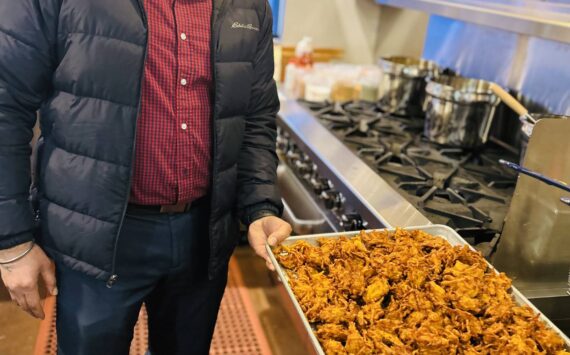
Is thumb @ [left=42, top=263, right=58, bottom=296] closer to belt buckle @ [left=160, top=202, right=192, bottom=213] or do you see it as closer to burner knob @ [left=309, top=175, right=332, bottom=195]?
belt buckle @ [left=160, top=202, right=192, bottom=213]

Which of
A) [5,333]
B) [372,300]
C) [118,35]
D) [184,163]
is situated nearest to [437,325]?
[372,300]

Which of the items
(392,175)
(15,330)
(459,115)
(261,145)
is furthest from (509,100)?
(15,330)

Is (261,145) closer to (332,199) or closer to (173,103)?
(173,103)

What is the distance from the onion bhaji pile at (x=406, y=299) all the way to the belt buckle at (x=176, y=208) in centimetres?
27

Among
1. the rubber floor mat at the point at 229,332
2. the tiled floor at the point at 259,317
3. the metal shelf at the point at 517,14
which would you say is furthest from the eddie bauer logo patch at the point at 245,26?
the rubber floor mat at the point at 229,332

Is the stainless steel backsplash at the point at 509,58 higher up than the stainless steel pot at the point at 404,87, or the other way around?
the stainless steel backsplash at the point at 509,58

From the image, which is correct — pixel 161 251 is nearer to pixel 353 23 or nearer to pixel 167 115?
pixel 167 115

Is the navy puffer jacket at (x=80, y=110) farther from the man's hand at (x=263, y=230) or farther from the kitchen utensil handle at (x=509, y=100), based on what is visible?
the kitchen utensil handle at (x=509, y=100)

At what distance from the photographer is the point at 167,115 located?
44.2 inches

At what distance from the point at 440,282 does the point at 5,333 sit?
1782 mm

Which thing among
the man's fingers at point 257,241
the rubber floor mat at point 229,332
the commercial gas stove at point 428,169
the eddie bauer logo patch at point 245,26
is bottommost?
the rubber floor mat at point 229,332

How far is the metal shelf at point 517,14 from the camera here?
1457mm

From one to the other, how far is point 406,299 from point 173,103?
0.63 m

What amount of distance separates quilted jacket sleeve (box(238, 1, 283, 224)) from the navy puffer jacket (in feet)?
0.32
